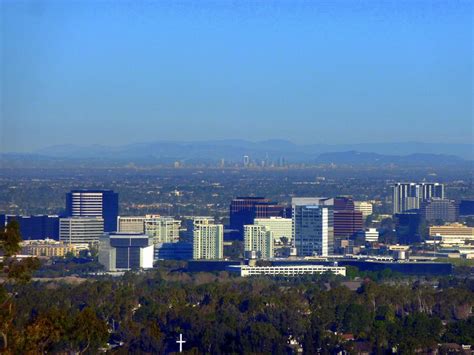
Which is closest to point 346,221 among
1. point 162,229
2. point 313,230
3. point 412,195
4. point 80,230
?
point 313,230

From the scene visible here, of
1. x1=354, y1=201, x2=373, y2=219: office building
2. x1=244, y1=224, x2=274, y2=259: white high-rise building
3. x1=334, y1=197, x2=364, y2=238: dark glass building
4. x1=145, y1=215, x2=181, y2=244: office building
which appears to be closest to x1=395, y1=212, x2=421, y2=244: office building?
x1=334, y1=197, x2=364, y2=238: dark glass building

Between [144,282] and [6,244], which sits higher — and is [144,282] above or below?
below

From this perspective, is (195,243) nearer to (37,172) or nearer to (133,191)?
(133,191)

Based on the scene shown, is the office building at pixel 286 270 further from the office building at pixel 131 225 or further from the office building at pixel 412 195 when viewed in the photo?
the office building at pixel 412 195

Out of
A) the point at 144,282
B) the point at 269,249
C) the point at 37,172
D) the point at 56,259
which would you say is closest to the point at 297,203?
the point at 269,249

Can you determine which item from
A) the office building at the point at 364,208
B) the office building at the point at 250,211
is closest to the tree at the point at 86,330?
the office building at the point at 250,211

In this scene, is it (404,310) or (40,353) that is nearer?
(40,353)

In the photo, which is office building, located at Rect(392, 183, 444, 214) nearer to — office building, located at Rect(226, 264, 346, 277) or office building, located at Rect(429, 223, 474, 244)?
office building, located at Rect(429, 223, 474, 244)
